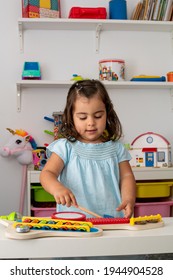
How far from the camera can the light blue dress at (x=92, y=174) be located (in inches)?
55.3

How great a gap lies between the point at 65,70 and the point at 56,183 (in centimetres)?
188

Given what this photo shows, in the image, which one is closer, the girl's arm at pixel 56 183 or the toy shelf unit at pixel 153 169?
the girl's arm at pixel 56 183

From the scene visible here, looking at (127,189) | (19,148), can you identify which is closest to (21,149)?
(19,148)

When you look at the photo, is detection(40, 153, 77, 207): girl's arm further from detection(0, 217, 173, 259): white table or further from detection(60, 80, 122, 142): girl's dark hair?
detection(0, 217, 173, 259): white table

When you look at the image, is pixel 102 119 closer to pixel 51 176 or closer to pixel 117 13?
pixel 51 176

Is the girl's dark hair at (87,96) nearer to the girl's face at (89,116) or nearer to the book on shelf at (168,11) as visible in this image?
the girl's face at (89,116)

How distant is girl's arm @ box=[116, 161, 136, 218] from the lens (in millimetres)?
1209

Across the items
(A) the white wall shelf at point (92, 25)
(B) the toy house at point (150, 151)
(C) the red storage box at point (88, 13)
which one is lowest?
(B) the toy house at point (150, 151)

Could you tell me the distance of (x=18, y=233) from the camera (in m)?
0.86

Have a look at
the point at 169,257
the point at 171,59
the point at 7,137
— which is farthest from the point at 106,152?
the point at 171,59

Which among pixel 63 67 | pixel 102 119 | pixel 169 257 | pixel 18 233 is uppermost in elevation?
pixel 63 67

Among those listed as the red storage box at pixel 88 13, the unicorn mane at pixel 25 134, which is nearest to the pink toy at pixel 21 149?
the unicorn mane at pixel 25 134

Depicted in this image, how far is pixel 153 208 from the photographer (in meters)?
2.70
